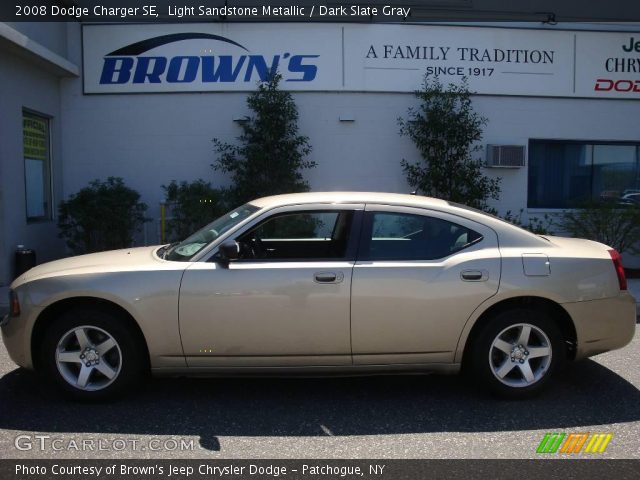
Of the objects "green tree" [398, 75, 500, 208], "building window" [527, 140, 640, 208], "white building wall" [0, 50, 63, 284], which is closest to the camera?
"white building wall" [0, 50, 63, 284]

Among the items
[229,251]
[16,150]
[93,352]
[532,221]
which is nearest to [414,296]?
[229,251]

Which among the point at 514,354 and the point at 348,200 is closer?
the point at 514,354

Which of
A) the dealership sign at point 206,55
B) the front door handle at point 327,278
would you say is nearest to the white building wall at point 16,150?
the dealership sign at point 206,55

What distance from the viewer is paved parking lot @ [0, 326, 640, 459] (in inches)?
151

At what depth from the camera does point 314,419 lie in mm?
4324

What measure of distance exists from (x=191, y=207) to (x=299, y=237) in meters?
4.29

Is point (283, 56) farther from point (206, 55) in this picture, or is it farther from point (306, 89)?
point (206, 55)

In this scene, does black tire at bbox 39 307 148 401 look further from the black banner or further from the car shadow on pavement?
the black banner

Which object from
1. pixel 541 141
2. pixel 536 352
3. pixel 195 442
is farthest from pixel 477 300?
pixel 541 141

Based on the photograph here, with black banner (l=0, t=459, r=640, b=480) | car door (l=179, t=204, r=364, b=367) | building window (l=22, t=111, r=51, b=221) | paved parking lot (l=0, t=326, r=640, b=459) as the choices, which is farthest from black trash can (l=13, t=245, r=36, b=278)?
black banner (l=0, t=459, r=640, b=480)

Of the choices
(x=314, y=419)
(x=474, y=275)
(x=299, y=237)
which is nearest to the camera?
(x=314, y=419)

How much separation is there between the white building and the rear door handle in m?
6.44

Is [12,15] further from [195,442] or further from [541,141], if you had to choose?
[541,141]

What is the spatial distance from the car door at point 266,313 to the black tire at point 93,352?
42cm
